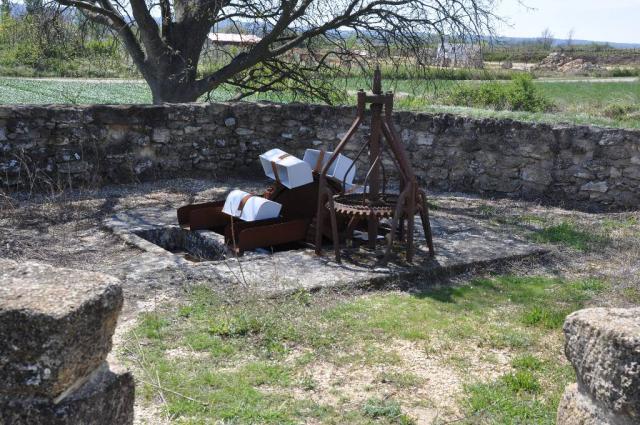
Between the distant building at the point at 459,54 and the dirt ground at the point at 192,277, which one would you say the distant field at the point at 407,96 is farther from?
the dirt ground at the point at 192,277

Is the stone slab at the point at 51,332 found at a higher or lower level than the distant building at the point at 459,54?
lower

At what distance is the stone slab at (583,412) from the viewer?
6.72 feet

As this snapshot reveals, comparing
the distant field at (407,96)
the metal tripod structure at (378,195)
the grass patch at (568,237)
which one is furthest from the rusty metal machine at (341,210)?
the distant field at (407,96)

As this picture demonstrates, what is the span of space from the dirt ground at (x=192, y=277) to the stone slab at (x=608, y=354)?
4.98 feet

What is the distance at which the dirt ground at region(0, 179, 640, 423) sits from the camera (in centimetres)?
416

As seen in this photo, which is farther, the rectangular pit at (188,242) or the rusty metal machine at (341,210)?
the rectangular pit at (188,242)

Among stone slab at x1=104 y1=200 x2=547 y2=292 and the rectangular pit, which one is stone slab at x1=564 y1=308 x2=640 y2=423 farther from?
the rectangular pit

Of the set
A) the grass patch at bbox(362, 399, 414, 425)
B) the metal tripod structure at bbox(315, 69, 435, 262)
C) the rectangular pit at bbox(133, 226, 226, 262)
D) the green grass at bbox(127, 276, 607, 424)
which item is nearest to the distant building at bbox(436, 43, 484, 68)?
the metal tripod structure at bbox(315, 69, 435, 262)

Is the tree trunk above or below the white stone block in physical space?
above

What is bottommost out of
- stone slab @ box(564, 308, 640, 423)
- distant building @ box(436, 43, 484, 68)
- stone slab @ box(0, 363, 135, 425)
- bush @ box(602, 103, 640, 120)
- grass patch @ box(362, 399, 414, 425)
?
grass patch @ box(362, 399, 414, 425)

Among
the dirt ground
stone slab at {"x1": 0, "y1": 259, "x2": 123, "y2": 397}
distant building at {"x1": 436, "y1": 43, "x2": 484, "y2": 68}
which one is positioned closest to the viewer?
stone slab at {"x1": 0, "y1": 259, "x2": 123, "y2": 397}

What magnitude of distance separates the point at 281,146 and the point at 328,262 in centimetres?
410

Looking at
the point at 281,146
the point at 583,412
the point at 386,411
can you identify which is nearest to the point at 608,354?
the point at 583,412

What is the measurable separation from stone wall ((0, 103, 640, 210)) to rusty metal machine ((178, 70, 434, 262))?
2.42 m
